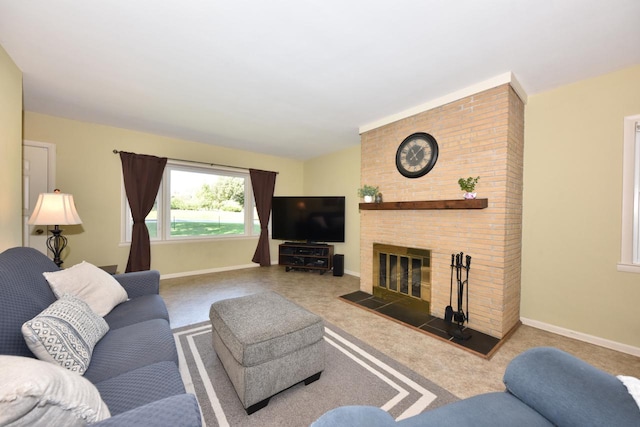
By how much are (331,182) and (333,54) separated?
3.25 metres

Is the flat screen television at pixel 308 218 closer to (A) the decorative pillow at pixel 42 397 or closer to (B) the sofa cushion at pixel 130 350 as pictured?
(B) the sofa cushion at pixel 130 350

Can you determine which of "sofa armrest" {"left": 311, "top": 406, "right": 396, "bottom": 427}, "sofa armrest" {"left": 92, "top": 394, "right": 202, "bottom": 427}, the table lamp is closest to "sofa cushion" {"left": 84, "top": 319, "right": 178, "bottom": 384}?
"sofa armrest" {"left": 92, "top": 394, "right": 202, "bottom": 427}

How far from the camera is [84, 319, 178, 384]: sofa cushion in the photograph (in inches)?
48.1

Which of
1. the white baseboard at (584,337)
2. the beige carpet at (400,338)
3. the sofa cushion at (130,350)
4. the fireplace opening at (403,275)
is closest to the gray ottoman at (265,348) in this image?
the sofa cushion at (130,350)

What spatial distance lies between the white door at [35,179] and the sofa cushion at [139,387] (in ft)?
11.5

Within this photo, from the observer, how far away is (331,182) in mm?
5223

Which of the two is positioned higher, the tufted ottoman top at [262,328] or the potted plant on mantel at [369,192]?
the potted plant on mantel at [369,192]

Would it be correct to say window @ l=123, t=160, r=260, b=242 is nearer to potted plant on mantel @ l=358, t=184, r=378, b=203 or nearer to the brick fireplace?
potted plant on mantel @ l=358, t=184, r=378, b=203

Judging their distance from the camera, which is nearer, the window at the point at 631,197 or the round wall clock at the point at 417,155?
the window at the point at 631,197

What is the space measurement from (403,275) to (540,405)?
7.26 feet

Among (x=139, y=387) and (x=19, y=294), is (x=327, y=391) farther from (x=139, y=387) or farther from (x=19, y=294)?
(x=19, y=294)

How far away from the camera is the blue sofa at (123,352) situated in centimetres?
76

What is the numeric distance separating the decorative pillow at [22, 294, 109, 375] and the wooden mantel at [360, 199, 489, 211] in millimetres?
2961

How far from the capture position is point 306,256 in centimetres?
492
